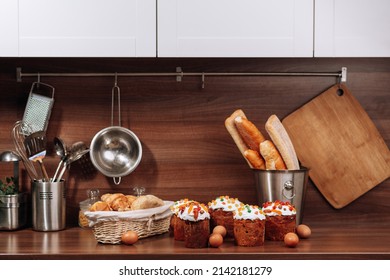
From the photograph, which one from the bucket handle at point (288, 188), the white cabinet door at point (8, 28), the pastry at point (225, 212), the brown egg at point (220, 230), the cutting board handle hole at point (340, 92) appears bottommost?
the brown egg at point (220, 230)

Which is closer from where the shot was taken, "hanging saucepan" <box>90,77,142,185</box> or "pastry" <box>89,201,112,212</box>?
"pastry" <box>89,201,112,212</box>

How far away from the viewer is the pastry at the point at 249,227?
1.95 meters

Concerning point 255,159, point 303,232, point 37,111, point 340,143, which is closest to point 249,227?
point 303,232

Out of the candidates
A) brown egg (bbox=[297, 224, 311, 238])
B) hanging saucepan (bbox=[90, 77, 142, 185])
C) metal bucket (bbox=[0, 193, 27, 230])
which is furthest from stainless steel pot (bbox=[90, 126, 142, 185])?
brown egg (bbox=[297, 224, 311, 238])

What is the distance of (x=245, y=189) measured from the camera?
246cm

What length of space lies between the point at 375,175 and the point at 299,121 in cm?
38

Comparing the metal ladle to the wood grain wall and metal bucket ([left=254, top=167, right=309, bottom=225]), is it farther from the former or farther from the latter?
metal bucket ([left=254, top=167, right=309, bottom=225])

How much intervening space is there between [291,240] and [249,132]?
A: 48 cm

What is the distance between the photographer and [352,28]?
82.0 inches

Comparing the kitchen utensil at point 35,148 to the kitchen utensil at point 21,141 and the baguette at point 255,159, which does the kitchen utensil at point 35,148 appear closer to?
the kitchen utensil at point 21,141

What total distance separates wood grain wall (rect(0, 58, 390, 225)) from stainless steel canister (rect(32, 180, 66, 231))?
9.0 inches

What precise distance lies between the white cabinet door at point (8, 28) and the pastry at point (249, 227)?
0.98m

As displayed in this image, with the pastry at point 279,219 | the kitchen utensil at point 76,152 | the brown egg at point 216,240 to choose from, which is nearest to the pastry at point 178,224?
the brown egg at point 216,240

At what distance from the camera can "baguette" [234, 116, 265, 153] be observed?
220cm
